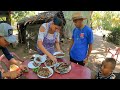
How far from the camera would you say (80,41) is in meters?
2.55

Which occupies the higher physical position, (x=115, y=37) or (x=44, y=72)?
(x=44, y=72)

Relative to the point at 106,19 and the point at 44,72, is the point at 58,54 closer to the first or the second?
the point at 44,72

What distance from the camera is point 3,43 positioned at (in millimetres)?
1719

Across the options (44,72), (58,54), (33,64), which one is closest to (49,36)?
(58,54)

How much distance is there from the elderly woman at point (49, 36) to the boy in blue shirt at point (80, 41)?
0.29m

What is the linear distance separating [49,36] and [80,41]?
453mm

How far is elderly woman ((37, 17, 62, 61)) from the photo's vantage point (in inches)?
89.8

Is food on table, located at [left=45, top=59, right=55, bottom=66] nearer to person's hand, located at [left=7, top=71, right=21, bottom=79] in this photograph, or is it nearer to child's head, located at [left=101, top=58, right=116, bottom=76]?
person's hand, located at [left=7, top=71, right=21, bottom=79]

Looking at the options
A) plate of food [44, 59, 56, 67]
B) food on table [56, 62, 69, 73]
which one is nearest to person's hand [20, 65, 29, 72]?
plate of food [44, 59, 56, 67]

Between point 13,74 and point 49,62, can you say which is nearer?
point 13,74

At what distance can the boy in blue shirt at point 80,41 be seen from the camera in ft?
8.00
